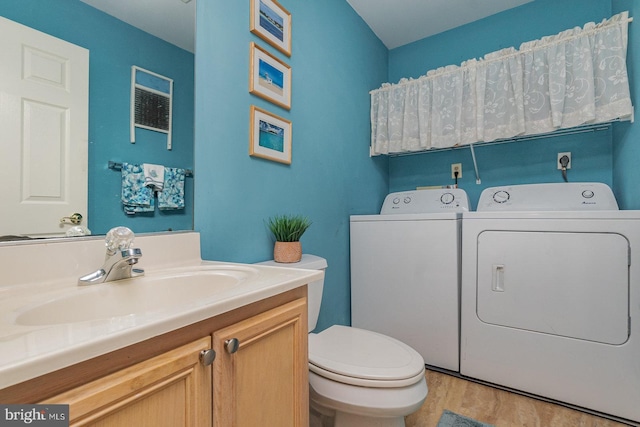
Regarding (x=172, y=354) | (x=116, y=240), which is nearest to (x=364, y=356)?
(x=172, y=354)

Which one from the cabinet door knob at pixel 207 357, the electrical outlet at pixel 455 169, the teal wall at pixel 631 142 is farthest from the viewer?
the electrical outlet at pixel 455 169

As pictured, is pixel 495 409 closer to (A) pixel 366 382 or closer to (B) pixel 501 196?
(A) pixel 366 382

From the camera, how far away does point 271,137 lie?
155 centimetres

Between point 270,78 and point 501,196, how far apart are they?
1.76 metres

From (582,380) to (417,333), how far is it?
843mm

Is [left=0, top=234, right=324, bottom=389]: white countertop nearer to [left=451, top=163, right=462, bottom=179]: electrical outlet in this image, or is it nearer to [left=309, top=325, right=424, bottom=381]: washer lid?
[left=309, top=325, right=424, bottom=381]: washer lid

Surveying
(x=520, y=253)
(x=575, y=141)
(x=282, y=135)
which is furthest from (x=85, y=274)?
(x=575, y=141)

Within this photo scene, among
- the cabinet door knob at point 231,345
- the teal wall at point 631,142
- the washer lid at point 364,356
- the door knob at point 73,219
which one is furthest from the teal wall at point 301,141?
the teal wall at point 631,142

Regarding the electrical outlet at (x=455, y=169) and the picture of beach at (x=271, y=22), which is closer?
the picture of beach at (x=271, y=22)

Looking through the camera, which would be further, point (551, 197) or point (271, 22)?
point (551, 197)

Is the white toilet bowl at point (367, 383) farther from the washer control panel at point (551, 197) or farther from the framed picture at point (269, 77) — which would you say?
the washer control panel at point (551, 197)

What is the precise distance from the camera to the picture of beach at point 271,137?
1.50 metres

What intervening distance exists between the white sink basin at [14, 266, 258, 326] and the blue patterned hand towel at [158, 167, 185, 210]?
0.28 meters

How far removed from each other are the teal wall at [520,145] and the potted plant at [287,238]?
5.05 feet
